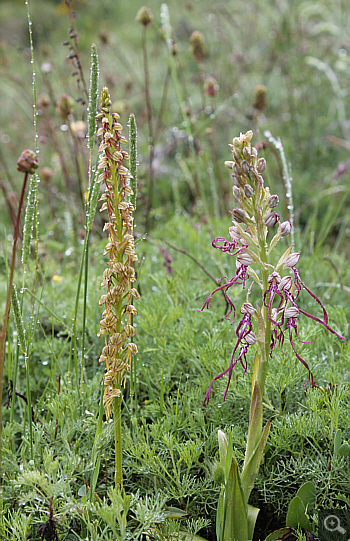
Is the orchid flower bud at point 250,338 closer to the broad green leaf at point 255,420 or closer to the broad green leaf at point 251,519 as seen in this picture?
the broad green leaf at point 255,420

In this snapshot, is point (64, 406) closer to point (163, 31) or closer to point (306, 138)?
point (163, 31)

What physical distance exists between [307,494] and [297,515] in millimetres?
56

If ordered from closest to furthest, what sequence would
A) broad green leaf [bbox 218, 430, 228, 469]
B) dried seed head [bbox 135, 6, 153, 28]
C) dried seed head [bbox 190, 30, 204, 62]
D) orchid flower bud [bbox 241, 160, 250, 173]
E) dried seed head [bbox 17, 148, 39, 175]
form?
dried seed head [bbox 17, 148, 39, 175]
orchid flower bud [bbox 241, 160, 250, 173]
broad green leaf [bbox 218, 430, 228, 469]
dried seed head [bbox 135, 6, 153, 28]
dried seed head [bbox 190, 30, 204, 62]

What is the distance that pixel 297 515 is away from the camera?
112 cm

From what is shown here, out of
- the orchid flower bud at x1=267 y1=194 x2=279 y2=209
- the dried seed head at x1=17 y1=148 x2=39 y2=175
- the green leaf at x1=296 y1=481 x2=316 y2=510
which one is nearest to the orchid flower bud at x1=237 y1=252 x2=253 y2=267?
the orchid flower bud at x1=267 y1=194 x2=279 y2=209

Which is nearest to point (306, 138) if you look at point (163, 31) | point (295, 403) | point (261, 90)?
point (261, 90)

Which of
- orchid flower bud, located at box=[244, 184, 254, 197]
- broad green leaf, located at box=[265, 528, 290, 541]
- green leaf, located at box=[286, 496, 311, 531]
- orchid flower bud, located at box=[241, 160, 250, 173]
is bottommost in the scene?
broad green leaf, located at box=[265, 528, 290, 541]

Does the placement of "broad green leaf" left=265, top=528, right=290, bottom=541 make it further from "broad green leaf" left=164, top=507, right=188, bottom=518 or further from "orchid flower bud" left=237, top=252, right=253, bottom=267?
"orchid flower bud" left=237, top=252, right=253, bottom=267

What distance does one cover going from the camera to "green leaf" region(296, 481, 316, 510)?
1117 millimetres

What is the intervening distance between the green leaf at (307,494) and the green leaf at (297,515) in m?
0.03

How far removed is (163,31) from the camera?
265 cm

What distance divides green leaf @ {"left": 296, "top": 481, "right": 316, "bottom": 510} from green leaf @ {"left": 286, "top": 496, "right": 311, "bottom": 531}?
27 mm

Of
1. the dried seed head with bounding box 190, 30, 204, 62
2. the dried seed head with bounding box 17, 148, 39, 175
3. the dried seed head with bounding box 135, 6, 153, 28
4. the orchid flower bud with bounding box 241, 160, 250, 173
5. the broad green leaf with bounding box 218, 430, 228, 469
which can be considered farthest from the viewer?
the dried seed head with bounding box 190, 30, 204, 62

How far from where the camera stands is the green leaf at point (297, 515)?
110 centimetres
